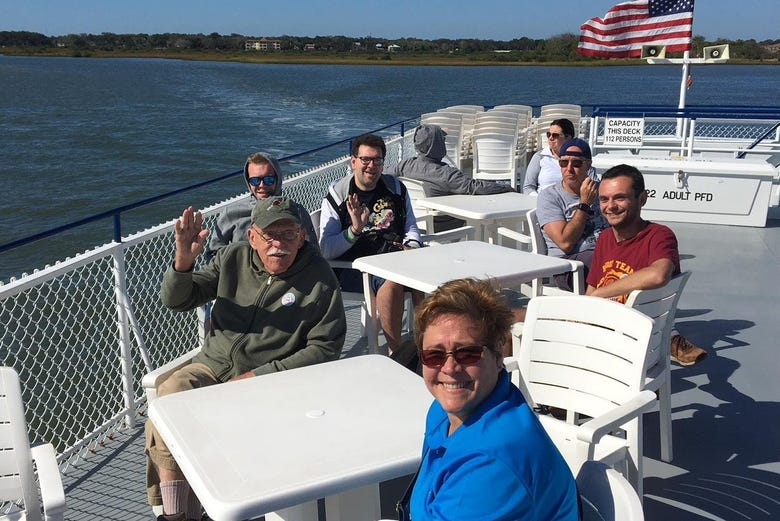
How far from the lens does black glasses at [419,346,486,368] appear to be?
1.38 metres

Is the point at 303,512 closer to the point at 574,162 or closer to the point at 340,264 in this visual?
the point at 340,264

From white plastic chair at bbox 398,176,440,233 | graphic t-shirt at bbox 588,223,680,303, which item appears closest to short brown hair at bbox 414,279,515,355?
graphic t-shirt at bbox 588,223,680,303

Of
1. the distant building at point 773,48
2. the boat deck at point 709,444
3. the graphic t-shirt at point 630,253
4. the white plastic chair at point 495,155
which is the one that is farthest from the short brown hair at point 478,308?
the distant building at point 773,48

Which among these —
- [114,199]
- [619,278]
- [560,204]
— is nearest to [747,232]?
[560,204]

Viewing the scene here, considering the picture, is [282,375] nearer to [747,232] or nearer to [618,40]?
[747,232]

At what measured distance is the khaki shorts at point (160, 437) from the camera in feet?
6.95

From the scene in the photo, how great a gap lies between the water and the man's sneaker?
8797mm

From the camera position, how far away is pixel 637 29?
8.73 m

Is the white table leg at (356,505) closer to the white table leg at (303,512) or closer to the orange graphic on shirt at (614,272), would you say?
the white table leg at (303,512)

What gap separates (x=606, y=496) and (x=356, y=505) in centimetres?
72

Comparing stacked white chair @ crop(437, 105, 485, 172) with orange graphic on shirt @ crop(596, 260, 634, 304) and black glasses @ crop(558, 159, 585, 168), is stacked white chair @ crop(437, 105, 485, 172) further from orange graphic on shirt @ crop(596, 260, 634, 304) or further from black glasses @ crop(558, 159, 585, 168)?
orange graphic on shirt @ crop(596, 260, 634, 304)

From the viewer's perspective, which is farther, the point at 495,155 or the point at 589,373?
the point at 495,155

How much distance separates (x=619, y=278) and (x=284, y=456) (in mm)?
1694

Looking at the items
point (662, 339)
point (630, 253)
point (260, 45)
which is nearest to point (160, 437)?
point (662, 339)
